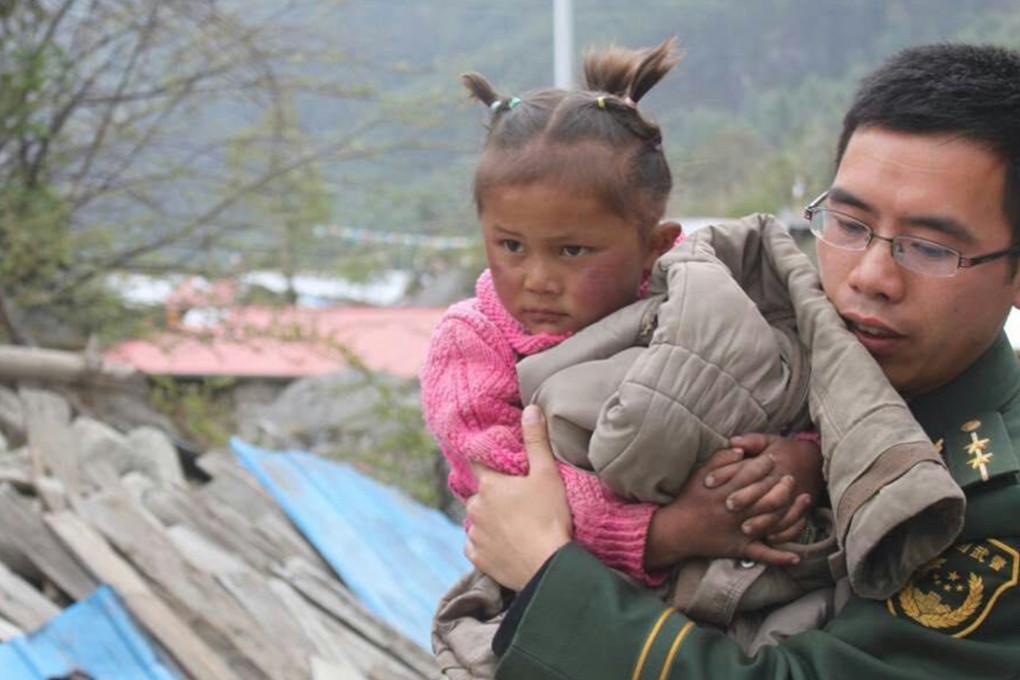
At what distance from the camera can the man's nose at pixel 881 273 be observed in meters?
2.09

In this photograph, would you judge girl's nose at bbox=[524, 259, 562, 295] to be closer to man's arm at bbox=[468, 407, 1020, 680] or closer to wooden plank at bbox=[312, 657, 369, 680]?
man's arm at bbox=[468, 407, 1020, 680]

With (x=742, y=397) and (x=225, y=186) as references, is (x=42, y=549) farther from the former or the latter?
(x=225, y=186)

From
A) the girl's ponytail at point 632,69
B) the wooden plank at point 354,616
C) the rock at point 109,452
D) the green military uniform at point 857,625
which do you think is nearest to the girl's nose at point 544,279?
the girl's ponytail at point 632,69

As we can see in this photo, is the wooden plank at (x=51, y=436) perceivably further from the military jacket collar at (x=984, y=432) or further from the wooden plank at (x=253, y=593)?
the military jacket collar at (x=984, y=432)

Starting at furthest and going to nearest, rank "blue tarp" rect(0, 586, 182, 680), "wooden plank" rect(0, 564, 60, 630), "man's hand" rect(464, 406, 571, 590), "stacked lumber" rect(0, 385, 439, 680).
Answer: "stacked lumber" rect(0, 385, 439, 680), "wooden plank" rect(0, 564, 60, 630), "blue tarp" rect(0, 586, 182, 680), "man's hand" rect(464, 406, 571, 590)

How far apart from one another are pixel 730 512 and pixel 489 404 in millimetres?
457

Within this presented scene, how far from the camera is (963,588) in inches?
78.4

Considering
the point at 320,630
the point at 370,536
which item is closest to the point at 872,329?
the point at 320,630

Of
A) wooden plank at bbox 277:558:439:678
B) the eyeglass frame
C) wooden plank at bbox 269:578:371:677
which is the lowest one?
wooden plank at bbox 277:558:439:678

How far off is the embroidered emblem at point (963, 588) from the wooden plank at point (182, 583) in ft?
7.62

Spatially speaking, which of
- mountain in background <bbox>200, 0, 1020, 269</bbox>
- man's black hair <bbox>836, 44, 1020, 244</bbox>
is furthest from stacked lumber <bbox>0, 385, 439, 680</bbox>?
man's black hair <bbox>836, 44, 1020, 244</bbox>

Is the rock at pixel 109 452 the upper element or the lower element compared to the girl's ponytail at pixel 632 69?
lower

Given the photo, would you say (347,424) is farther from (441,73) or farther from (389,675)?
(389,675)

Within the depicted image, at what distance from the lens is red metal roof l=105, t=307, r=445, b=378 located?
28.0ft
